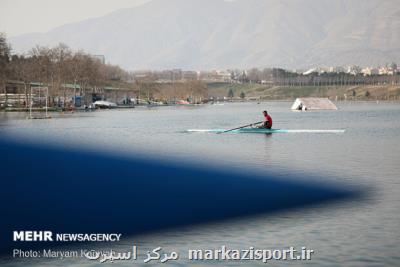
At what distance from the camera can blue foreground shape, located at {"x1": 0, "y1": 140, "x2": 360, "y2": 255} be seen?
2591 cm

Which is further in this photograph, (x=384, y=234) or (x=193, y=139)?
(x=193, y=139)

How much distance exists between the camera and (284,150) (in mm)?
58031

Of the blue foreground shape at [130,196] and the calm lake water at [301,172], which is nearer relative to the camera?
the calm lake water at [301,172]

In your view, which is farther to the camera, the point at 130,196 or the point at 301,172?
the point at 301,172

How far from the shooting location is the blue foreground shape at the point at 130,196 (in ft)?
85.0

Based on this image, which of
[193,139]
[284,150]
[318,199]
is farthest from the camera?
[193,139]

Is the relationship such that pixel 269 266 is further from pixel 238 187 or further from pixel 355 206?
pixel 238 187

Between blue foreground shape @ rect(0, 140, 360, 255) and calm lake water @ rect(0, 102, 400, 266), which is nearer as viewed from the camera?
calm lake water @ rect(0, 102, 400, 266)

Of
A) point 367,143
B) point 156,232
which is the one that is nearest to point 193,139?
point 367,143

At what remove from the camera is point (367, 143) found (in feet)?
219

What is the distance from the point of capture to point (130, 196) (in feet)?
108

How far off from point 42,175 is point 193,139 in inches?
1268

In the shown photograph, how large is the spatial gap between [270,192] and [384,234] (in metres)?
10.0

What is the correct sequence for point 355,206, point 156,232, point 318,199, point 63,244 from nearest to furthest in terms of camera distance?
point 63,244
point 156,232
point 355,206
point 318,199
